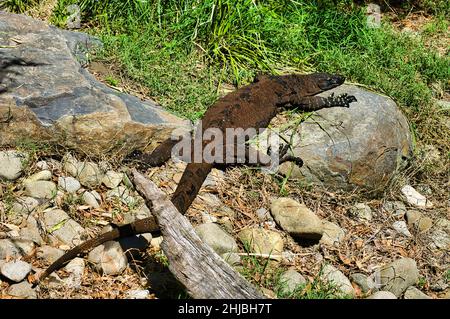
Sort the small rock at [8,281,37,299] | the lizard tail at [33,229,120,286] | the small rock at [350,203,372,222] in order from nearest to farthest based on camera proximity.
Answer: the small rock at [8,281,37,299]
the lizard tail at [33,229,120,286]
the small rock at [350,203,372,222]

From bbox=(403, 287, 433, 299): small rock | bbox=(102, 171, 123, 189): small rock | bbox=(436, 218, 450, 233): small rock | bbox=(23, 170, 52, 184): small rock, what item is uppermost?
bbox=(23, 170, 52, 184): small rock

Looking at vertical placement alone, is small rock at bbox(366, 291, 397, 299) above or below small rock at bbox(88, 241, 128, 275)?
below

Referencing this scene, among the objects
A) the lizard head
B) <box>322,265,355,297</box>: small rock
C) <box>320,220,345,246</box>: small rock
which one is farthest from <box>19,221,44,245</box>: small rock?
the lizard head

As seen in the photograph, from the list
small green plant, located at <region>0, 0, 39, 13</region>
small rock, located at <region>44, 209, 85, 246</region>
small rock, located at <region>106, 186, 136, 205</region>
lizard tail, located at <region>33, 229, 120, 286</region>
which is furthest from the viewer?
small green plant, located at <region>0, 0, 39, 13</region>

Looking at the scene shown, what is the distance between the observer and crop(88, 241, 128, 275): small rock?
178 inches

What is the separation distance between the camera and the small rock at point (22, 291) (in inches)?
165

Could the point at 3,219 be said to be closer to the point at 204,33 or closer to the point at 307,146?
the point at 307,146

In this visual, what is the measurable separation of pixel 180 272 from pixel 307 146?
96.6 inches

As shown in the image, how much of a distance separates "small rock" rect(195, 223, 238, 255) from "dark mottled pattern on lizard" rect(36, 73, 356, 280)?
0.28 m

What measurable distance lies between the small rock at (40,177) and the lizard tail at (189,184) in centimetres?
102

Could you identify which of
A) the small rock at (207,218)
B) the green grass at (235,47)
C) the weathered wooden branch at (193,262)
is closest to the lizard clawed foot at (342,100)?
the green grass at (235,47)

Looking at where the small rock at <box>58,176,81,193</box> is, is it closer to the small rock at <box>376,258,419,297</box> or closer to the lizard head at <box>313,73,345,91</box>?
the small rock at <box>376,258,419,297</box>

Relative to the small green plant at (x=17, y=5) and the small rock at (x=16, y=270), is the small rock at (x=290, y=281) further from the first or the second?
the small green plant at (x=17, y=5)

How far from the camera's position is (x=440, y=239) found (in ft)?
19.2
